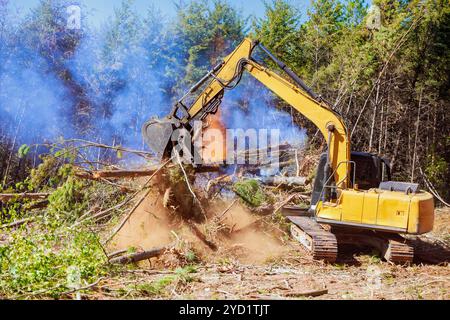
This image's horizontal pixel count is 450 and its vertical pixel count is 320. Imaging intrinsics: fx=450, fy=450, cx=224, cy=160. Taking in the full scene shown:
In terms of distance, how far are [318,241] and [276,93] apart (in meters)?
2.55

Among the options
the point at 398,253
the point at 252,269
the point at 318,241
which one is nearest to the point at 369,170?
the point at 398,253

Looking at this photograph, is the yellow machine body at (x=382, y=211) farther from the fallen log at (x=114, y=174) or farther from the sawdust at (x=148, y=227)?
the fallen log at (x=114, y=174)

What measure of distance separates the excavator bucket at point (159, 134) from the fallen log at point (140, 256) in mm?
1677

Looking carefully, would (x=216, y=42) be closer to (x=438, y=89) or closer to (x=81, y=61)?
(x=81, y=61)

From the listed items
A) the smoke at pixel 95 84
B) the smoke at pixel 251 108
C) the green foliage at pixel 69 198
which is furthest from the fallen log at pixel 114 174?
the smoke at pixel 251 108

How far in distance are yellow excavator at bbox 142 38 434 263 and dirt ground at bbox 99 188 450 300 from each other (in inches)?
12.9

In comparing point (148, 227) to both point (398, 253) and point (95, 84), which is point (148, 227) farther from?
point (95, 84)

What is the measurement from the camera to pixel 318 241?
684cm

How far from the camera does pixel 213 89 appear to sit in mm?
7773

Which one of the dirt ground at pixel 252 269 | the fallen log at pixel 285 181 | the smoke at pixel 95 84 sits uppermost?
the smoke at pixel 95 84

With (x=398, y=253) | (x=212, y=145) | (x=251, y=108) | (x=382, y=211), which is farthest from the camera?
(x=251, y=108)

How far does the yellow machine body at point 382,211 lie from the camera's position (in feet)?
21.7

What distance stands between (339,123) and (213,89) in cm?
220
